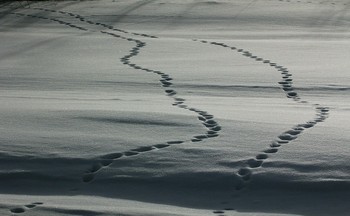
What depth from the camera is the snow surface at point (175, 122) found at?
381cm

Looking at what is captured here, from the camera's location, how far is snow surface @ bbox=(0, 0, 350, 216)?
12.5 ft

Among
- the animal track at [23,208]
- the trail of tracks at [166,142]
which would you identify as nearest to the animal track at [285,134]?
the trail of tracks at [166,142]

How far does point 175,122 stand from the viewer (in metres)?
4.87

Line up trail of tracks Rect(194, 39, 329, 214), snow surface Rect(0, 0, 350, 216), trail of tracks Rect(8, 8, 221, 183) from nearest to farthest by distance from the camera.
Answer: snow surface Rect(0, 0, 350, 216)
trail of tracks Rect(194, 39, 329, 214)
trail of tracks Rect(8, 8, 221, 183)

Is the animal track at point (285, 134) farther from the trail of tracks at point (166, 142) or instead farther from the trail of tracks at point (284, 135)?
the trail of tracks at point (166, 142)

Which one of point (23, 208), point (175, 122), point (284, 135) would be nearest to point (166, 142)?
point (175, 122)

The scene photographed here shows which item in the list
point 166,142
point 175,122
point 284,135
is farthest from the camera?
point 175,122

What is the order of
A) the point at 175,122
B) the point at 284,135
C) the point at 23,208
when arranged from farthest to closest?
the point at 175,122
the point at 284,135
the point at 23,208

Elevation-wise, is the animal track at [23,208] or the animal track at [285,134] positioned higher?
the animal track at [23,208]

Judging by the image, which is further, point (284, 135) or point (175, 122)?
point (175, 122)

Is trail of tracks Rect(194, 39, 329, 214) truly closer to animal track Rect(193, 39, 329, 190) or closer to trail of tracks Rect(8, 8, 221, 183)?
animal track Rect(193, 39, 329, 190)

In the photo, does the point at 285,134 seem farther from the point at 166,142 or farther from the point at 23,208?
the point at 23,208

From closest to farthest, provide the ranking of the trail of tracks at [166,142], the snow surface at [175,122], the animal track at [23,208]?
1. the animal track at [23,208]
2. the snow surface at [175,122]
3. the trail of tracks at [166,142]

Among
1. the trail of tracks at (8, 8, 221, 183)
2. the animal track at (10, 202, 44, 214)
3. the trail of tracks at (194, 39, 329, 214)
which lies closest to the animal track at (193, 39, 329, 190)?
the trail of tracks at (194, 39, 329, 214)
